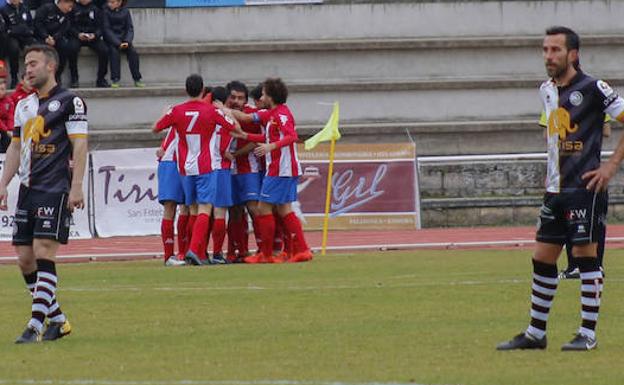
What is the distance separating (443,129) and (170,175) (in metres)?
12.3

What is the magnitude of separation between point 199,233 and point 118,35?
12322mm

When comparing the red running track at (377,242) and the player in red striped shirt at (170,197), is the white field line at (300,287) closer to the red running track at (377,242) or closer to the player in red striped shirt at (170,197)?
the player in red striped shirt at (170,197)

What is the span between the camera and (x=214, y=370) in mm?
9539

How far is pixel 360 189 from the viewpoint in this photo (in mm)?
27031

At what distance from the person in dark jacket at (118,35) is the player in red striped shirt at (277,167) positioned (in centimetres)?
1131

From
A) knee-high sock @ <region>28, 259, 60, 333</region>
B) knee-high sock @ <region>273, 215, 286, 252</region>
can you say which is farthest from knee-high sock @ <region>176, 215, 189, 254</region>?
knee-high sock @ <region>28, 259, 60, 333</region>

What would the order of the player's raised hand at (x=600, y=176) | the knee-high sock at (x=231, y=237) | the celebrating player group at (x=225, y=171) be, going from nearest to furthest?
the player's raised hand at (x=600, y=176) → the celebrating player group at (x=225, y=171) → the knee-high sock at (x=231, y=237)

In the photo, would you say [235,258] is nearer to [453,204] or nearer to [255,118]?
[255,118]

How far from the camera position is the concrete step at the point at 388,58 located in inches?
1323

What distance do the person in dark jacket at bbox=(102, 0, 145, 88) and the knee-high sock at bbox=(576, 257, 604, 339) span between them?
2134 cm

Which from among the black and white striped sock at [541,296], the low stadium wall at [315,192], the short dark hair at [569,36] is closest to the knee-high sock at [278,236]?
the low stadium wall at [315,192]

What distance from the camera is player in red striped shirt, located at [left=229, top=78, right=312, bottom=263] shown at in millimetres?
20062

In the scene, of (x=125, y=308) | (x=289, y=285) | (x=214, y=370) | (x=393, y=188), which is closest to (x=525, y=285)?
(x=289, y=285)

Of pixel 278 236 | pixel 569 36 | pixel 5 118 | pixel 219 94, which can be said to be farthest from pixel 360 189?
pixel 569 36
